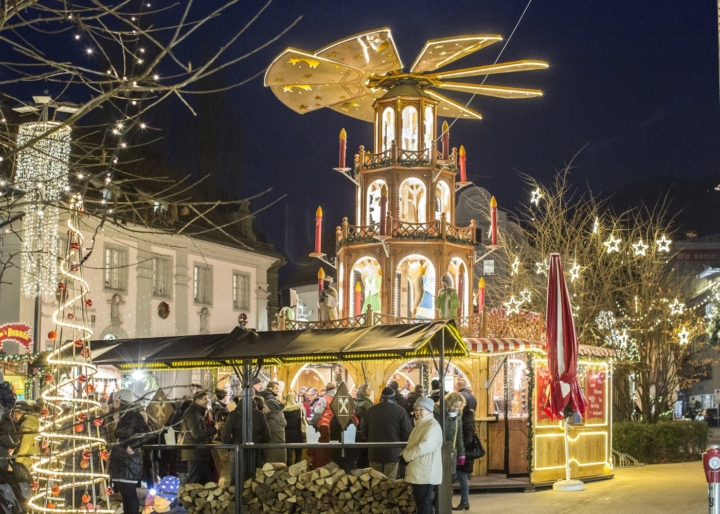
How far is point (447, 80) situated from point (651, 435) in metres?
10.5

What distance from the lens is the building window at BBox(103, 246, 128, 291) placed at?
120 ft

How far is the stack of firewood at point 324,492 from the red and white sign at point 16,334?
56.1ft

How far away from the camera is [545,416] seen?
65.2 ft

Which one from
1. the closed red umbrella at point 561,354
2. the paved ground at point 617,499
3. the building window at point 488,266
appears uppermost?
the building window at point 488,266

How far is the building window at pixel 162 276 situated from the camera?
39.4m

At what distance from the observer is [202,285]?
4225 centimetres

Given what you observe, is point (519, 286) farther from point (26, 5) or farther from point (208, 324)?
point (26, 5)

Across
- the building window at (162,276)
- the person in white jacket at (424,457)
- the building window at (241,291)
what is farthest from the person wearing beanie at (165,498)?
the building window at (241,291)

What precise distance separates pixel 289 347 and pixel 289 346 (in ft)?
0.11

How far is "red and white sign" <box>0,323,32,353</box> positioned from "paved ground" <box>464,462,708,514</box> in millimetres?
16711

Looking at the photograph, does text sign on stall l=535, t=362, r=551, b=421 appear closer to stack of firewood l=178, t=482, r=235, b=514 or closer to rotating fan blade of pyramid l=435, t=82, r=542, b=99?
stack of firewood l=178, t=482, r=235, b=514

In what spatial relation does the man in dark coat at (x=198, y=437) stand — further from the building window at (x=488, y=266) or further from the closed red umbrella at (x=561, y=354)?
the building window at (x=488, y=266)

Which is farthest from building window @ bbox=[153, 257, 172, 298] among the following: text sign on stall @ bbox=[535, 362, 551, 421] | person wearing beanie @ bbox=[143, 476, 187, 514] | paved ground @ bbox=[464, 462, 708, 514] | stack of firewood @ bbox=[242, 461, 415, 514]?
person wearing beanie @ bbox=[143, 476, 187, 514]

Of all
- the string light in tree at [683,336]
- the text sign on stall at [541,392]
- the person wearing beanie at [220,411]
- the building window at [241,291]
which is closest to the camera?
the person wearing beanie at [220,411]
